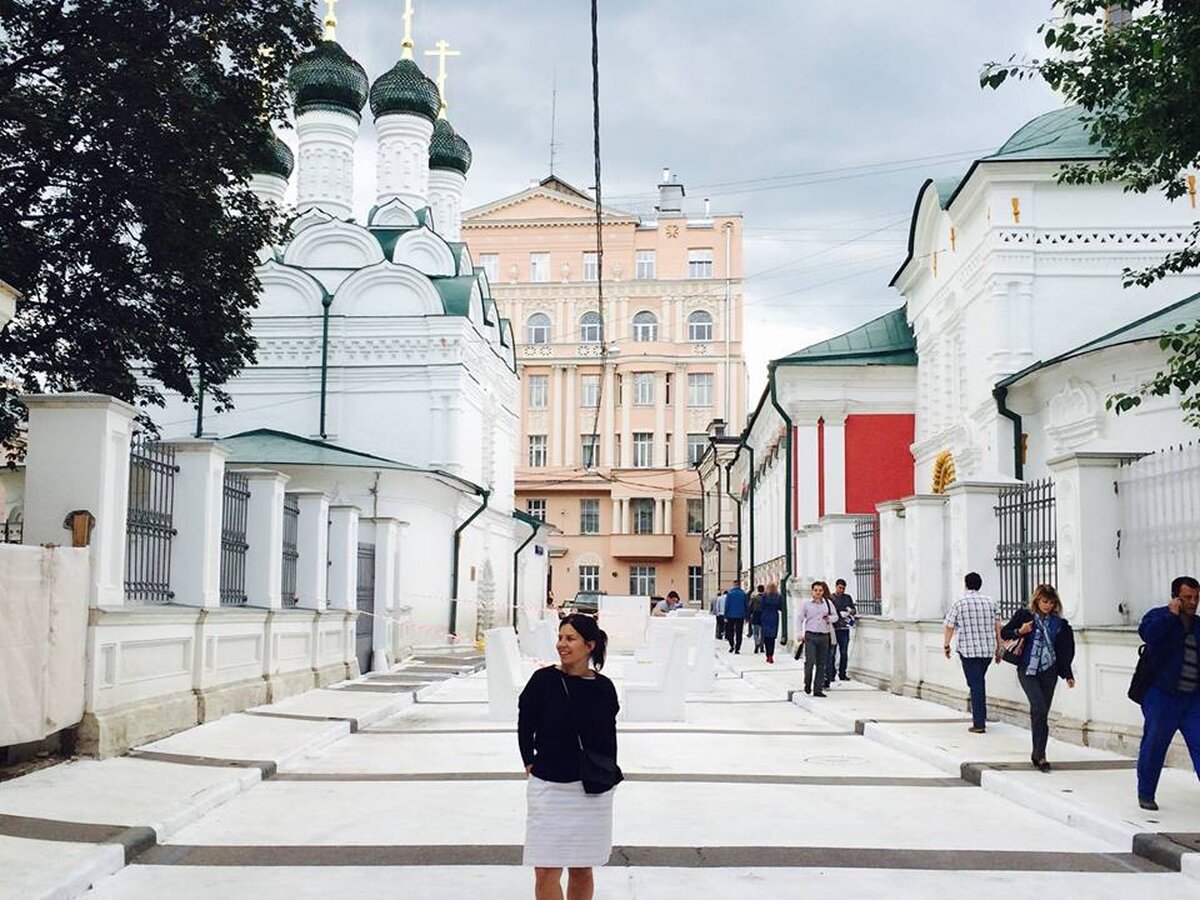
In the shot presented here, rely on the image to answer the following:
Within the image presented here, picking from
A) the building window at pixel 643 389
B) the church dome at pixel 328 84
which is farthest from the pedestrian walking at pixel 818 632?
the building window at pixel 643 389

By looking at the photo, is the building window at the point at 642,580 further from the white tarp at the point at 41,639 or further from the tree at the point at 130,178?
the white tarp at the point at 41,639

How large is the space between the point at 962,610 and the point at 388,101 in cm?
3196

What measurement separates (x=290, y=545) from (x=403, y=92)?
26222mm

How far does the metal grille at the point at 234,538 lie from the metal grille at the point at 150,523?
1.35 metres

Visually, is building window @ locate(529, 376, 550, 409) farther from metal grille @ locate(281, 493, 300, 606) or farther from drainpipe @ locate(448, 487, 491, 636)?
metal grille @ locate(281, 493, 300, 606)

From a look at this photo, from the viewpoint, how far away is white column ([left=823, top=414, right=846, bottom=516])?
32.8 metres

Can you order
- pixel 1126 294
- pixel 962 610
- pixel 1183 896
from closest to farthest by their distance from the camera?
1. pixel 1183 896
2. pixel 962 610
3. pixel 1126 294

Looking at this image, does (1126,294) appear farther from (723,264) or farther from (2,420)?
(723,264)

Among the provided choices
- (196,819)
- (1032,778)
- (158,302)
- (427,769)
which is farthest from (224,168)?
(1032,778)

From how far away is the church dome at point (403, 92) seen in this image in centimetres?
4212

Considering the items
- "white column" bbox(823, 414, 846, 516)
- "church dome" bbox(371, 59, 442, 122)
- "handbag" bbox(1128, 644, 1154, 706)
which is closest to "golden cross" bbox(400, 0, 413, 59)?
"church dome" bbox(371, 59, 442, 122)

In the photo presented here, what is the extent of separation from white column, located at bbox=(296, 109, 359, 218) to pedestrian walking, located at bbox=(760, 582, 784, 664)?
19.3 m

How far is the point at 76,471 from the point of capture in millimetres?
11320

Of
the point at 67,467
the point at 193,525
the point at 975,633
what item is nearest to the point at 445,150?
the point at 193,525
